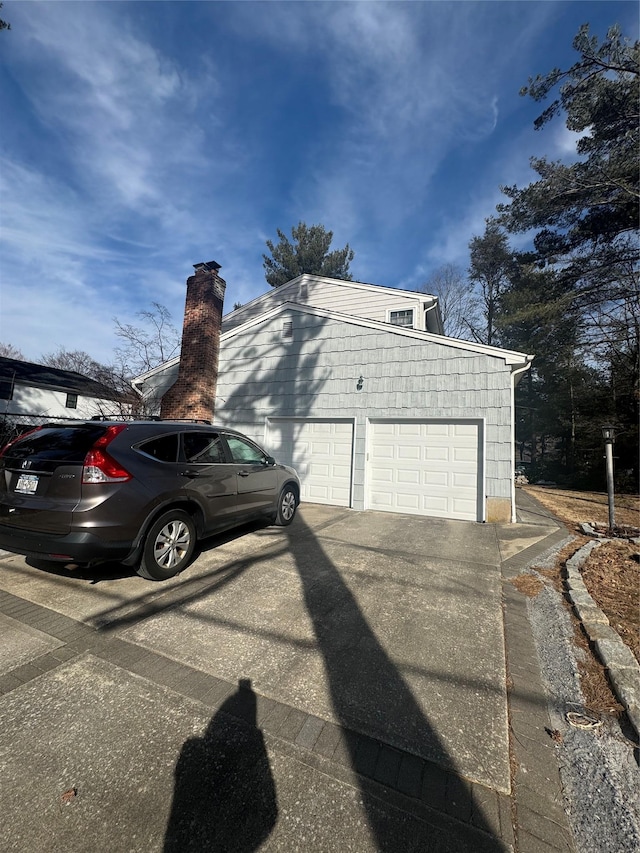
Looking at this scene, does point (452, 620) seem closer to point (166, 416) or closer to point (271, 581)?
point (271, 581)

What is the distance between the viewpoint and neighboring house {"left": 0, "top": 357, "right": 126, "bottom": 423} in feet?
60.3

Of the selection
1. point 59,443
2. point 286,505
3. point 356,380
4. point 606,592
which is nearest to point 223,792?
point 59,443

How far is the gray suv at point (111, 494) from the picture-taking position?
3188 mm

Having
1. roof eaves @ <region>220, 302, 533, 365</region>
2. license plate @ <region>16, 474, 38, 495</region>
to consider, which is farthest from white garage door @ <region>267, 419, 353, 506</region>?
license plate @ <region>16, 474, 38, 495</region>

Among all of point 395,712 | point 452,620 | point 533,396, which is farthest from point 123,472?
point 533,396

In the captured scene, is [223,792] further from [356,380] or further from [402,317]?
[402,317]

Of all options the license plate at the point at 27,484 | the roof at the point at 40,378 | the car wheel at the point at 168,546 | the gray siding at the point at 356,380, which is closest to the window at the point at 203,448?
the car wheel at the point at 168,546

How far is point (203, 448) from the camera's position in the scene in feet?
14.7

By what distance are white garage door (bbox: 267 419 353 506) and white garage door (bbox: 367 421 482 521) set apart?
616 millimetres

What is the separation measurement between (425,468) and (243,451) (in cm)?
432

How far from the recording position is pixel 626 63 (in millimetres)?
10281

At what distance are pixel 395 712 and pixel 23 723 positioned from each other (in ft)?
6.48

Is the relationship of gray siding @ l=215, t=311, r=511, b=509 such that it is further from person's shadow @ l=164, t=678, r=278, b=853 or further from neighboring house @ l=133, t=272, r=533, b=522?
person's shadow @ l=164, t=678, r=278, b=853

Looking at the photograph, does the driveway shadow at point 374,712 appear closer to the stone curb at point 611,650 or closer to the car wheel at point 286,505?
the stone curb at point 611,650
